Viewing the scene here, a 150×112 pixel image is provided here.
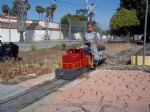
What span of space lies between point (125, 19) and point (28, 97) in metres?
41.6

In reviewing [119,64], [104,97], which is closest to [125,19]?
[119,64]

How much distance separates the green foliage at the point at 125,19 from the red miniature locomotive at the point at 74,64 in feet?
118

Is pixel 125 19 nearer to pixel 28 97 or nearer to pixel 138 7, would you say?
pixel 138 7

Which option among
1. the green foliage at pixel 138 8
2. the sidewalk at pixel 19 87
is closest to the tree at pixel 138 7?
the green foliage at pixel 138 8

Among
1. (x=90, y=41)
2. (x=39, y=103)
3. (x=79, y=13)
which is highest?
(x=79, y=13)

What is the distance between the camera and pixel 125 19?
49.1 m

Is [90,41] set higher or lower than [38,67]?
higher

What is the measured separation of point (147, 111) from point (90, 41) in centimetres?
666

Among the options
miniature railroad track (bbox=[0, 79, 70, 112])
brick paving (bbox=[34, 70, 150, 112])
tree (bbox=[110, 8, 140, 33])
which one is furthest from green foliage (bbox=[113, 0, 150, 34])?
miniature railroad track (bbox=[0, 79, 70, 112])

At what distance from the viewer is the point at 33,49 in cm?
2642

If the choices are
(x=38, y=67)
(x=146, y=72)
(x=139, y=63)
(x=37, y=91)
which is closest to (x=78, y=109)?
(x=37, y=91)

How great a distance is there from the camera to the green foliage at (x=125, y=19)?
48750 millimetres

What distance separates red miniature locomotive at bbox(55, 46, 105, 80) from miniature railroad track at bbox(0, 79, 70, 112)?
537 millimetres

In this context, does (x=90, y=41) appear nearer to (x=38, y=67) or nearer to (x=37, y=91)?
(x=38, y=67)
